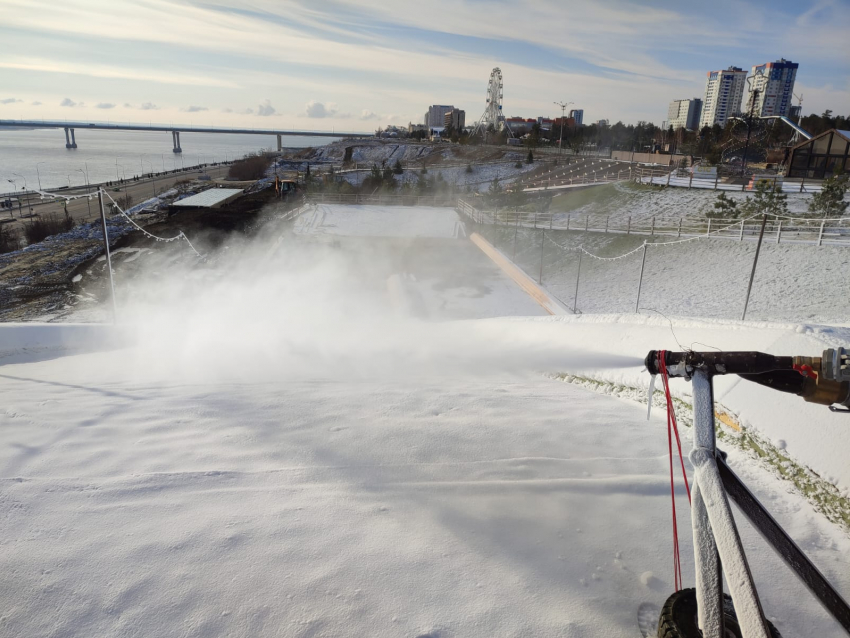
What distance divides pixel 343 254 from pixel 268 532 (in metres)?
20.8

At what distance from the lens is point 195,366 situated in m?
9.62

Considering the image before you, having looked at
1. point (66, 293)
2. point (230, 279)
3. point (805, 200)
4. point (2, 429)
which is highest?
point (805, 200)

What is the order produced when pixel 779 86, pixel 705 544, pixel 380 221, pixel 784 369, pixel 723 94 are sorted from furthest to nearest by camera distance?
1. pixel 723 94
2. pixel 779 86
3. pixel 380 221
4. pixel 784 369
5. pixel 705 544

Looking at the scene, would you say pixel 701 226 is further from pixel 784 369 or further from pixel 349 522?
pixel 349 522

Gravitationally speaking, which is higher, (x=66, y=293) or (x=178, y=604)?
(x=178, y=604)

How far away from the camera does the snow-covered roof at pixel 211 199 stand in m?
45.3

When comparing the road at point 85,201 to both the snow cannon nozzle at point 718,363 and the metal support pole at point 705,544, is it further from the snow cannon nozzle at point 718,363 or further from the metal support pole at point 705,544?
the metal support pole at point 705,544

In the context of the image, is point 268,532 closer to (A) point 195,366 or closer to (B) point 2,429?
(B) point 2,429

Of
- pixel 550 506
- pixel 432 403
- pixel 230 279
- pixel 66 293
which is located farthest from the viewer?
pixel 66 293

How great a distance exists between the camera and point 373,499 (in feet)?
14.3

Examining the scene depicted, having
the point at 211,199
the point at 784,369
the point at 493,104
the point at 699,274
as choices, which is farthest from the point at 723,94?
the point at 784,369

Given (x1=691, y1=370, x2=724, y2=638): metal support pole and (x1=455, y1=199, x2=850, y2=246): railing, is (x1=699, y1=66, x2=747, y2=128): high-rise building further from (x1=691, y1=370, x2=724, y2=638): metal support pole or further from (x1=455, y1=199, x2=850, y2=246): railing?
(x1=691, y1=370, x2=724, y2=638): metal support pole

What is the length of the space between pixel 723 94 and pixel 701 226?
193 meters

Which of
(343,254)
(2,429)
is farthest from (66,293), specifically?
(2,429)
